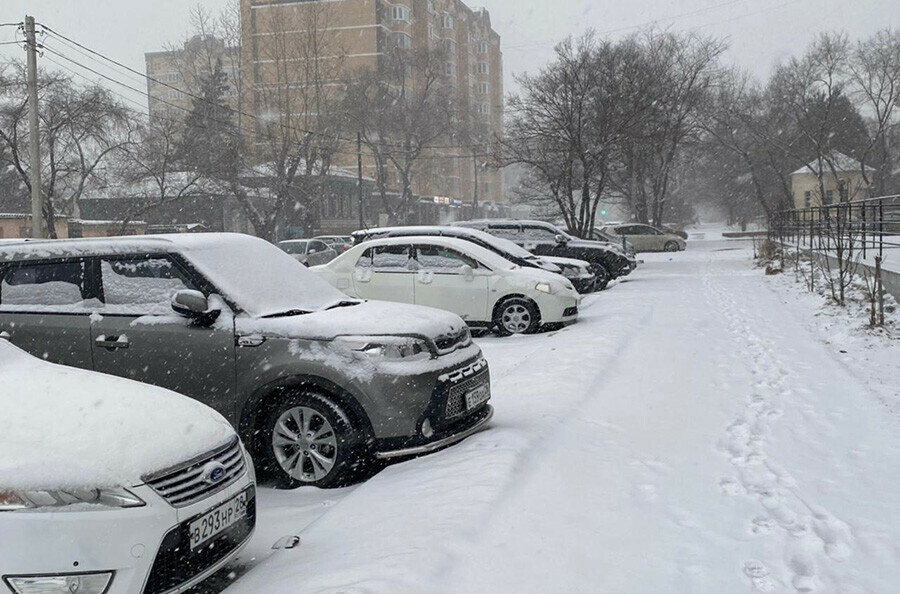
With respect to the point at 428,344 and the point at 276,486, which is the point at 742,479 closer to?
the point at 428,344

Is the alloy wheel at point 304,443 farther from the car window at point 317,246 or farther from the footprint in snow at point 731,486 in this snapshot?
the car window at point 317,246

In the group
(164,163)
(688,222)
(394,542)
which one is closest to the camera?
(394,542)

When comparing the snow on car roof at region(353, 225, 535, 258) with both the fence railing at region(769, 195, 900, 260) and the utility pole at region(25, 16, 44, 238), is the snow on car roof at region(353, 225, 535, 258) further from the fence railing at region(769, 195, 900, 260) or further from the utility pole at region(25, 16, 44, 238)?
the utility pole at region(25, 16, 44, 238)

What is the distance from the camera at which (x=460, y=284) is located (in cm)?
1110

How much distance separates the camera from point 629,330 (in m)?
10.9

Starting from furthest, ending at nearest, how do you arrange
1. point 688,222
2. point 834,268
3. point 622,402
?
point 688,222 → point 834,268 → point 622,402

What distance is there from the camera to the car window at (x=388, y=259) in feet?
36.7

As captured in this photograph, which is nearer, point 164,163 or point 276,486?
point 276,486

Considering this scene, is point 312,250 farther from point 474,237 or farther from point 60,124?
point 474,237

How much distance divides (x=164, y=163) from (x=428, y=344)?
3512 centimetres

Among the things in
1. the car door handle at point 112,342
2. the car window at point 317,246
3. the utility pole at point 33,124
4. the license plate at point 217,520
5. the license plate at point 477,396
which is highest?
the utility pole at point 33,124

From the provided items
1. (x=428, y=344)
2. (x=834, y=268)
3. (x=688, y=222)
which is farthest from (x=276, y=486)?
(x=688, y=222)

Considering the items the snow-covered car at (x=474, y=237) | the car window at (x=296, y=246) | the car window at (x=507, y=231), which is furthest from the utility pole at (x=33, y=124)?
the snow-covered car at (x=474, y=237)

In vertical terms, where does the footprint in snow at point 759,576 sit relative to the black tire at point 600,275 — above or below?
below
